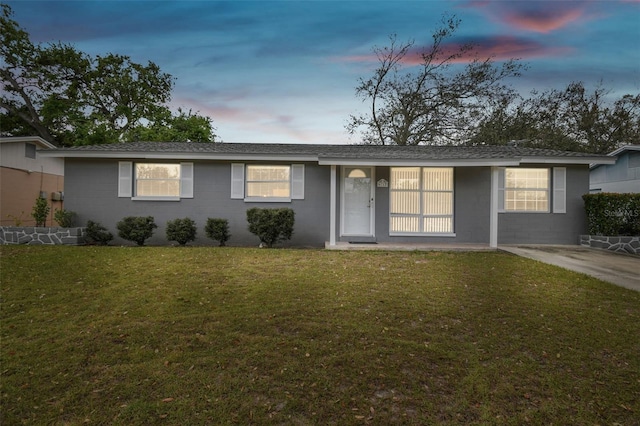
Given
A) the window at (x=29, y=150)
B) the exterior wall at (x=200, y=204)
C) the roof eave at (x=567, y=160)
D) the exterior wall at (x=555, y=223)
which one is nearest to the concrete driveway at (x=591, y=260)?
the exterior wall at (x=555, y=223)

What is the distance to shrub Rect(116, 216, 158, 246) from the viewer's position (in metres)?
9.20

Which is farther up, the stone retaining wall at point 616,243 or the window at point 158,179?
the window at point 158,179

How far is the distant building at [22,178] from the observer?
1334 cm

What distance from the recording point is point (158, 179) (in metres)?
10.1

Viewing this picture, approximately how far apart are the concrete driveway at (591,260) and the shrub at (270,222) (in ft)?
19.8

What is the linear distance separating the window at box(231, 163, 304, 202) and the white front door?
1391 millimetres

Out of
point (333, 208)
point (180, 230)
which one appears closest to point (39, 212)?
point (180, 230)

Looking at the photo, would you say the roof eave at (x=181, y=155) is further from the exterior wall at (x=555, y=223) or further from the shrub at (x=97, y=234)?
the exterior wall at (x=555, y=223)

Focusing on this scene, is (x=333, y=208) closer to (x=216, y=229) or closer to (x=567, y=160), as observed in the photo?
(x=216, y=229)

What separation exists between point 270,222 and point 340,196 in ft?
7.83

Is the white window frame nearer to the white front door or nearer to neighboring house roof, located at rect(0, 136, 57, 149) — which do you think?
the white front door

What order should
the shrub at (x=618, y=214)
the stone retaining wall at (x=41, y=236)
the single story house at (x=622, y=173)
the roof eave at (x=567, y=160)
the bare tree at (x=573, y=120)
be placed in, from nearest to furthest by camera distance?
1. the shrub at (x=618, y=214)
2. the stone retaining wall at (x=41, y=236)
3. the roof eave at (x=567, y=160)
4. the single story house at (x=622, y=173)
5. the bare tree at (x=573, y=120)

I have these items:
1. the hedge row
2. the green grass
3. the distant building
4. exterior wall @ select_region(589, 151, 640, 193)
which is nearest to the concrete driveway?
the green grass

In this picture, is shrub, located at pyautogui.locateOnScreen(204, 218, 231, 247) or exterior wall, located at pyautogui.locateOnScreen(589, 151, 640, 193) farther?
exterior wall, located at pyautogui.locateOnScreen(589, 151, 640, 193)
